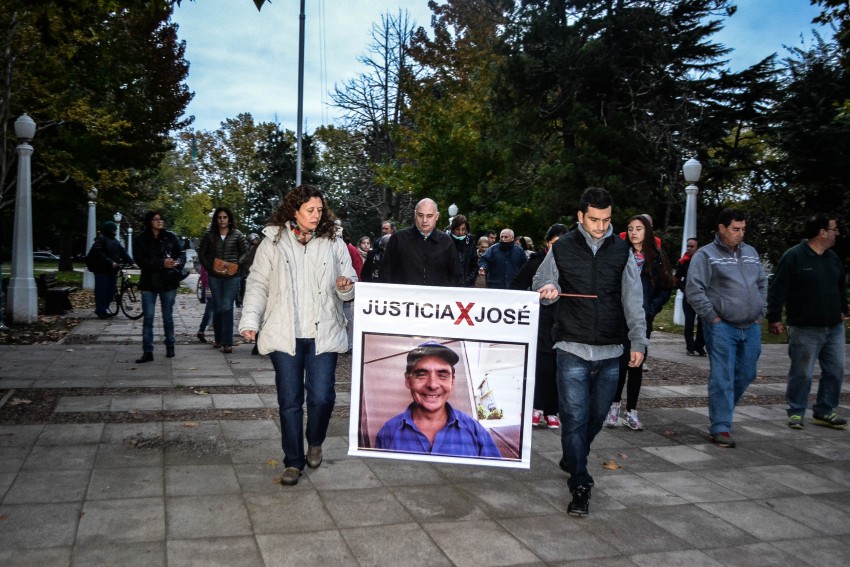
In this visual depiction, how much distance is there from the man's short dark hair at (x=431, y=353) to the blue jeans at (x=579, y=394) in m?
0.69

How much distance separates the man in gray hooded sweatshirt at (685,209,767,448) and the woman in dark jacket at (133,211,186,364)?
630 centimetres

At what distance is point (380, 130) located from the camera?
131 ft

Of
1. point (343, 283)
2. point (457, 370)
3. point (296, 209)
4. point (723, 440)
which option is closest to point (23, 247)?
point (296, 209)

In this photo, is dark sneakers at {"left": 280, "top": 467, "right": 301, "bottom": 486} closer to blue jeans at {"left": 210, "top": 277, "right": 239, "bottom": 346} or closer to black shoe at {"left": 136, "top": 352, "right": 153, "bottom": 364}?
black shoe at {"left": 136, "top": 352, "right": 153, "bottom": 364}

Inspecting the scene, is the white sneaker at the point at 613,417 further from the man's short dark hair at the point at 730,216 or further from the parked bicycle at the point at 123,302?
the parked bicycle at the point at 123,302

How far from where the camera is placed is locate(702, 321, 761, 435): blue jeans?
21.1 ft

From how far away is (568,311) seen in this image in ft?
15.5

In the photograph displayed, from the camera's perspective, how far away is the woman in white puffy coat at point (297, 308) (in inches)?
195

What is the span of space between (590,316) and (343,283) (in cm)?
163

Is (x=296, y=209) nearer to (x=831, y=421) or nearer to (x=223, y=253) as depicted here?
(x=831, y=421)

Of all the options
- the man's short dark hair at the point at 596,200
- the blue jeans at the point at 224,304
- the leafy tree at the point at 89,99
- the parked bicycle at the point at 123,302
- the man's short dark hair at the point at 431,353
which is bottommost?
the parked bicycle at the point at 123,302

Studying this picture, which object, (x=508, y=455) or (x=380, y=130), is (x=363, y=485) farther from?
(x=380, y=130)

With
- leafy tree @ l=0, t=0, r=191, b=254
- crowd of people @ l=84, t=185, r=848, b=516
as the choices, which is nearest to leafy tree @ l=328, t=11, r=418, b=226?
leafy tree @ l=0, t=0, r=191, b=254

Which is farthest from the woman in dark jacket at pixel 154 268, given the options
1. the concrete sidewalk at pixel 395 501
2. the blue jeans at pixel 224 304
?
the concrete sidewalk at pixel 395 501
